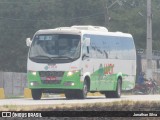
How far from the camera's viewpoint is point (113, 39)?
127 ft

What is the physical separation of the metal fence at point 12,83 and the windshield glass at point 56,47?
73.2ft

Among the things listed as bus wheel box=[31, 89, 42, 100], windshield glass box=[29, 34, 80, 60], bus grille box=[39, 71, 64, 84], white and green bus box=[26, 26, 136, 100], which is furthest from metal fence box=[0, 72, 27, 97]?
bus grille box=[39, 71, 64, 84]

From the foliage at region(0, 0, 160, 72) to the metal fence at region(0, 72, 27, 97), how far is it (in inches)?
608

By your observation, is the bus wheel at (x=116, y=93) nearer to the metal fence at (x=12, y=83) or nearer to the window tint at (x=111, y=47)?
the window tint at (x=111, y=47)

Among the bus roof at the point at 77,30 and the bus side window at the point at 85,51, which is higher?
the bus roof at the point at 77,30

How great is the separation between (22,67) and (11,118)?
5580 cm

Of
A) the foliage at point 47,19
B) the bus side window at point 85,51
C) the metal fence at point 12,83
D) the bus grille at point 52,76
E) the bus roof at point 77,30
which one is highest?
the foliage at point 47,19

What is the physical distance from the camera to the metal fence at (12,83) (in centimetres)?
5675

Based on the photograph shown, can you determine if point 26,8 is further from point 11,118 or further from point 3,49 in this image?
point 11,118

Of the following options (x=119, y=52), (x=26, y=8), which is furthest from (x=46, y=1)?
(x=119, y=52)

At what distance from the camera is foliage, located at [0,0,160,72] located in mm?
75500

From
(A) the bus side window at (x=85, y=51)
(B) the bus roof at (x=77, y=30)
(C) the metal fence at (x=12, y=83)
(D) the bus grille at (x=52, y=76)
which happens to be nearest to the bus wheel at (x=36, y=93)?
(D) the bus grille at (x=52, y=76)

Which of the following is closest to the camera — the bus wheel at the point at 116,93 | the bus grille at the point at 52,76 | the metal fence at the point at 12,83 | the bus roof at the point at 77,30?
the bus grille at the point at 52,76

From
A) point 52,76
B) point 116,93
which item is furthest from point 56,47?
point 116,93
